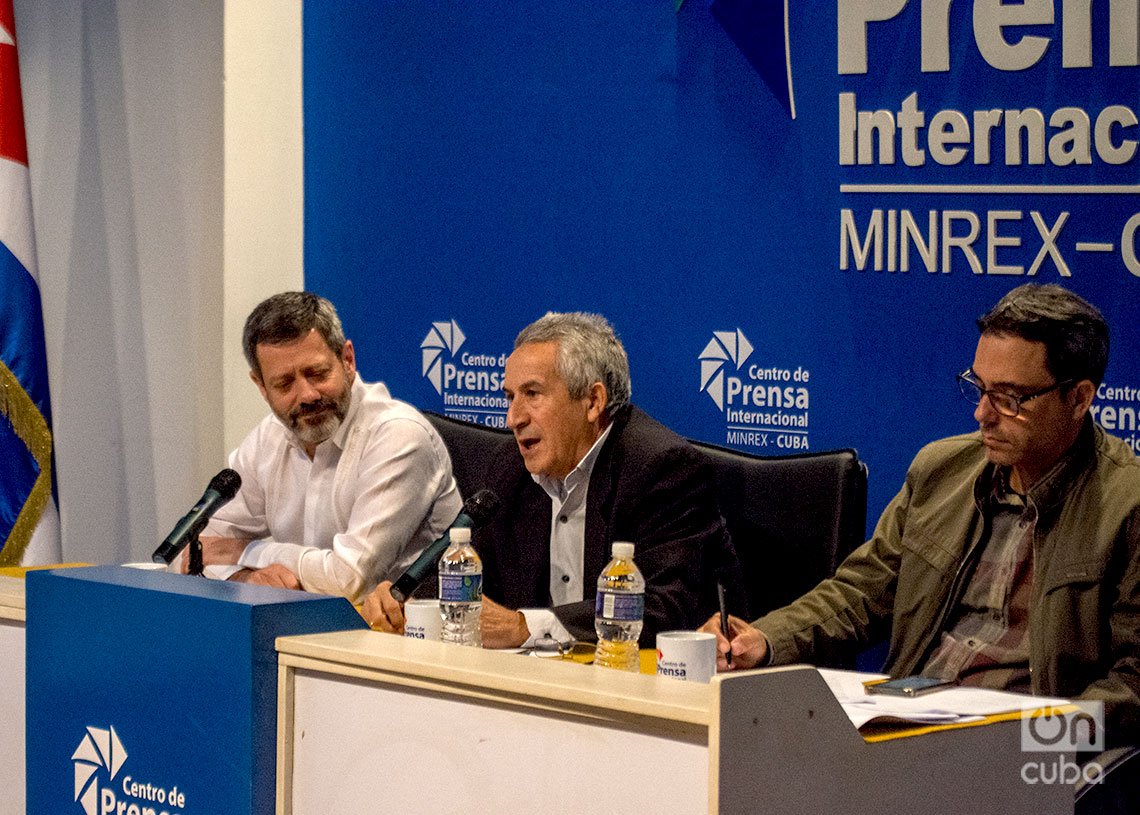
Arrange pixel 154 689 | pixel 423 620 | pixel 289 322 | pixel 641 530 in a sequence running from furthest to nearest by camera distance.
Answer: pixel 289 322
pixel 641 530
pixel 423 620
pixel 154 689

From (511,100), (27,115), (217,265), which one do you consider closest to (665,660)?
(511,100)

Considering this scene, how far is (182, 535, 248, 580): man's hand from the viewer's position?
3.51m

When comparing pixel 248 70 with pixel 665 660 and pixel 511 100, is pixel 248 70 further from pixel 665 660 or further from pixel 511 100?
pixel 665 660

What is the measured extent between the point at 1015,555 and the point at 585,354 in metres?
0.94

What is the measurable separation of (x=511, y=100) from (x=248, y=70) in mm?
1023

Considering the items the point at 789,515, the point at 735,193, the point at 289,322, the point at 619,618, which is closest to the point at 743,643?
the point at 619,618

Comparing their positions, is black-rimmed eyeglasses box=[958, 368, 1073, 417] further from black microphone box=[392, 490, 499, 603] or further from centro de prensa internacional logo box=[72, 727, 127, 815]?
centro de prensa internacional logo box=[72, 727, 127, 815]

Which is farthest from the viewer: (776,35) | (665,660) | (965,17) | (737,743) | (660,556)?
(776,35)

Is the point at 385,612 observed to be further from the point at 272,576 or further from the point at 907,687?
the point at 907,687

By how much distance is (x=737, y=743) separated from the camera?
1464mm

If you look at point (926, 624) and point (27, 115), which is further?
point (27, 115)

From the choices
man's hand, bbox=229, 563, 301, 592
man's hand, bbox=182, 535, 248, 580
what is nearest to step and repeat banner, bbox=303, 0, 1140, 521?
man's hand, bbox=182, 535, 248, 580

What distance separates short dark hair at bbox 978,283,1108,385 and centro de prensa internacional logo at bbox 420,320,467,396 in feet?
6.66

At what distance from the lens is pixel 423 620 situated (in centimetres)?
247
